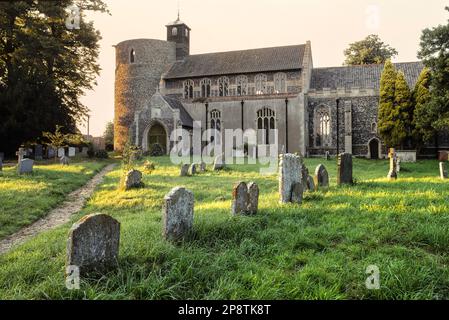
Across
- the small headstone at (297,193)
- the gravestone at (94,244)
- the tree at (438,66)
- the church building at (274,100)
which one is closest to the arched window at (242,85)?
the church building at (274,100)

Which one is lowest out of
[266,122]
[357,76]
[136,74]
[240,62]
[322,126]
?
[322,126]

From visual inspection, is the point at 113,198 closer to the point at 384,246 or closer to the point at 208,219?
the point at 208,219

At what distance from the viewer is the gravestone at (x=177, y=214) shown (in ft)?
16.2

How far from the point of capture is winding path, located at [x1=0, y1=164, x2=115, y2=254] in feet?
21.0

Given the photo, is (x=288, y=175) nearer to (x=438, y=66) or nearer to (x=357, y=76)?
(x=438, y=66)

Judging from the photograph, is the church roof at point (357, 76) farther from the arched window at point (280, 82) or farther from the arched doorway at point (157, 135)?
the arched doorway at point (157, 135)

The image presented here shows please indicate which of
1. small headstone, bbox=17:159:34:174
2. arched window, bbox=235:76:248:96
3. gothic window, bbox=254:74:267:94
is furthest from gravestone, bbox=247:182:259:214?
arched window, bbox=235:76:248:96

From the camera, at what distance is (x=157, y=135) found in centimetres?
2850

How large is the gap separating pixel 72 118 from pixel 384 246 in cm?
2460

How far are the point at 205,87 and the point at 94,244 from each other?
94.7 ft

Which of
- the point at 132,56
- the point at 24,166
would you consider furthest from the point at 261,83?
the point at 24,166

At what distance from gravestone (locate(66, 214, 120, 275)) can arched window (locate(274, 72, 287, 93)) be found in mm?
26863

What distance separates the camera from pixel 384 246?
4.65m
